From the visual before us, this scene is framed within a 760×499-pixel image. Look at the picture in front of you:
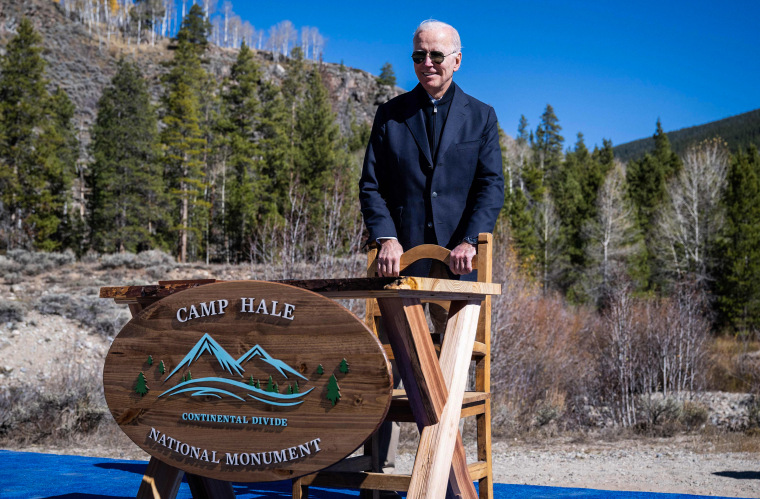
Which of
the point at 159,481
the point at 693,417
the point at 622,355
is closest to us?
the point at 159,481

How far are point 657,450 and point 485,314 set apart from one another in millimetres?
7380

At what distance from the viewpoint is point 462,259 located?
252 centimetres

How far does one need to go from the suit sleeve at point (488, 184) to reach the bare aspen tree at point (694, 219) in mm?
33205

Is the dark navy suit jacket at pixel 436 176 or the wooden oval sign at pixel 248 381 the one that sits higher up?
the dark navy suit jacket at pixel 436 176

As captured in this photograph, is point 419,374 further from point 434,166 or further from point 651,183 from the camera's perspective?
point 651,183

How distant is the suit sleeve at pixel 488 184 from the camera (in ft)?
9.01

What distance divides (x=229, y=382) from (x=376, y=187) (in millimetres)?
1215

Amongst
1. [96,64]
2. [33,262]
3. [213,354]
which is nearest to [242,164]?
[33,262]

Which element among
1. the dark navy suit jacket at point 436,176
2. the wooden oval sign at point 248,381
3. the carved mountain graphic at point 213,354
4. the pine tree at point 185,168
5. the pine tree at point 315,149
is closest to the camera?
the wooden oval sign at point 248,381

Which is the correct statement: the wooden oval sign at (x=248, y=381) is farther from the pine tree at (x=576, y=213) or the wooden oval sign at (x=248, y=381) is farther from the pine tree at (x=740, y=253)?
the pine tree at (x=576, y=213)

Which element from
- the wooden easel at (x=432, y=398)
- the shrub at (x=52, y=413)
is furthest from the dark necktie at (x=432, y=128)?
the shrub at (x=52, y=413)

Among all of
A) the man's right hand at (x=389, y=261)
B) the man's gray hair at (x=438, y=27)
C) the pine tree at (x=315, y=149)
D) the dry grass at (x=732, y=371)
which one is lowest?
the dry grass at (x=732, y=371)

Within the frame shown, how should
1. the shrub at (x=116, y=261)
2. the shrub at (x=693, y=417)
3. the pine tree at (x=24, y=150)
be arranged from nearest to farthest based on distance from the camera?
the shrub at (x=693, y=417), the shrub at (x=116, y=261), the pine tree at (x=24, y=150)

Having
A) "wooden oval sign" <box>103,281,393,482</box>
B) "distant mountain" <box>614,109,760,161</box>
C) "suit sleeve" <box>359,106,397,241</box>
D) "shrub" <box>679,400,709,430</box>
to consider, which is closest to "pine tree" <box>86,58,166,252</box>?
"shrub" <box>679,400,709,430</box>
